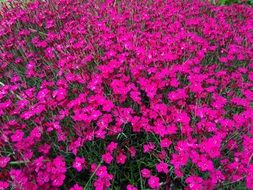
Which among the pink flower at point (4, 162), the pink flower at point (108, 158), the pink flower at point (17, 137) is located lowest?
the pink flower at point (108, 158)

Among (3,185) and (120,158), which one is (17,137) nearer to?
(3,185)

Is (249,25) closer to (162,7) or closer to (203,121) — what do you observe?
(162,7)

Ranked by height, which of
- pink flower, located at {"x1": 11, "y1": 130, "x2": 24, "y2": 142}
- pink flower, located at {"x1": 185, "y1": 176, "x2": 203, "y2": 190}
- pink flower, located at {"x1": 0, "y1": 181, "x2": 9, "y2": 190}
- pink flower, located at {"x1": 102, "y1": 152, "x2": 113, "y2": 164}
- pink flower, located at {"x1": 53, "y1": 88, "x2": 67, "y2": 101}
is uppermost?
pink flower, located at {"x1": 53, "y1": 88, "x2": 67, "y2": 101}

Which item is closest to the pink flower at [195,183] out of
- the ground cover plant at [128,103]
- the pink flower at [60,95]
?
the ground cover plant at [128,103]

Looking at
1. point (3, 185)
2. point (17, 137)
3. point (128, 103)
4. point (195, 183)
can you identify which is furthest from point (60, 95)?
point (195, 183)

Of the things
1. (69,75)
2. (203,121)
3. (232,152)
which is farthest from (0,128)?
(232,152)

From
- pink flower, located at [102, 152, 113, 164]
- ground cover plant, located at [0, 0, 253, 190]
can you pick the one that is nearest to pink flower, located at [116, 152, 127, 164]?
ground cover plant, located at [0, 0, 253, 190]

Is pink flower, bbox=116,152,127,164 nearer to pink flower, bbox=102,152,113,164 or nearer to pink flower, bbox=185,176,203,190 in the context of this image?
pink flower, bbox=102,152,113,164

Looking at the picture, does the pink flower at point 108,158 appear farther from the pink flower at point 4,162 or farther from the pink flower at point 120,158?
the pink flower at point 4,162
